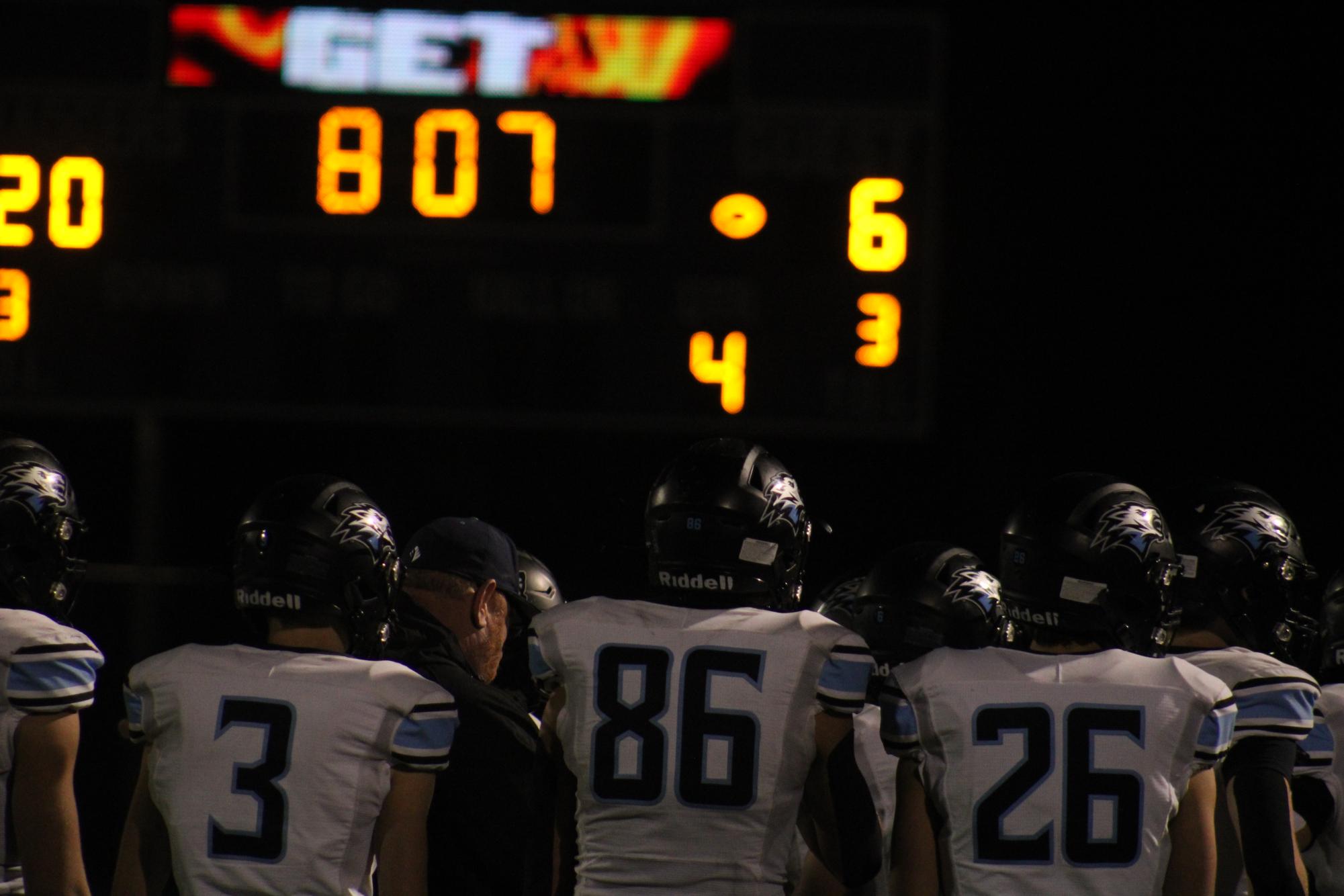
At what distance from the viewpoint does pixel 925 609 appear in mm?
→ 4273

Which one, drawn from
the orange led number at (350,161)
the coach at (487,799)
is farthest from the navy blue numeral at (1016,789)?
the orange led number at (350,161)

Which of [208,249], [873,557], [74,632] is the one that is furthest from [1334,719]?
[873,557]

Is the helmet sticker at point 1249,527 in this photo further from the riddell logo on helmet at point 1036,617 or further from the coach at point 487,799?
the coach at point 487,799

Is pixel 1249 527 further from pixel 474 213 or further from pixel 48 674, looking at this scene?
pixel 474 213

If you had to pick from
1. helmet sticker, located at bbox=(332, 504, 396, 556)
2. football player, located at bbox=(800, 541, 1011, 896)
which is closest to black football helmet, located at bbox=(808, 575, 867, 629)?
football player, located at bbox=(800, 541, 1011, 896)

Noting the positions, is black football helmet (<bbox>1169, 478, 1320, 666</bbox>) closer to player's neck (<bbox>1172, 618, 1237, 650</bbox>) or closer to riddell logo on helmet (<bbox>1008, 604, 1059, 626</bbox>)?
player's neck (<bbox>1172, 618, 1237, 650</bbox>)

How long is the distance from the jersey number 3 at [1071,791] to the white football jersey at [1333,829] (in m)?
0.91

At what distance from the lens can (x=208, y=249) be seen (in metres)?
7.22

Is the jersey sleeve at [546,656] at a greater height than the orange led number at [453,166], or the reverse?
the orange led number at [453,166]

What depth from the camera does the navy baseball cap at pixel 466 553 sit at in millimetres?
3873

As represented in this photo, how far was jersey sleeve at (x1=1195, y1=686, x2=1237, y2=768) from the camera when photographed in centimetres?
301

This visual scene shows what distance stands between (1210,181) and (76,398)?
631cm

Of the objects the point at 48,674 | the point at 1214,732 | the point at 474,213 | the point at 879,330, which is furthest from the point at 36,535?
the point at 879,330

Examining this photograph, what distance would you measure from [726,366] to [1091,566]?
13.5ft
